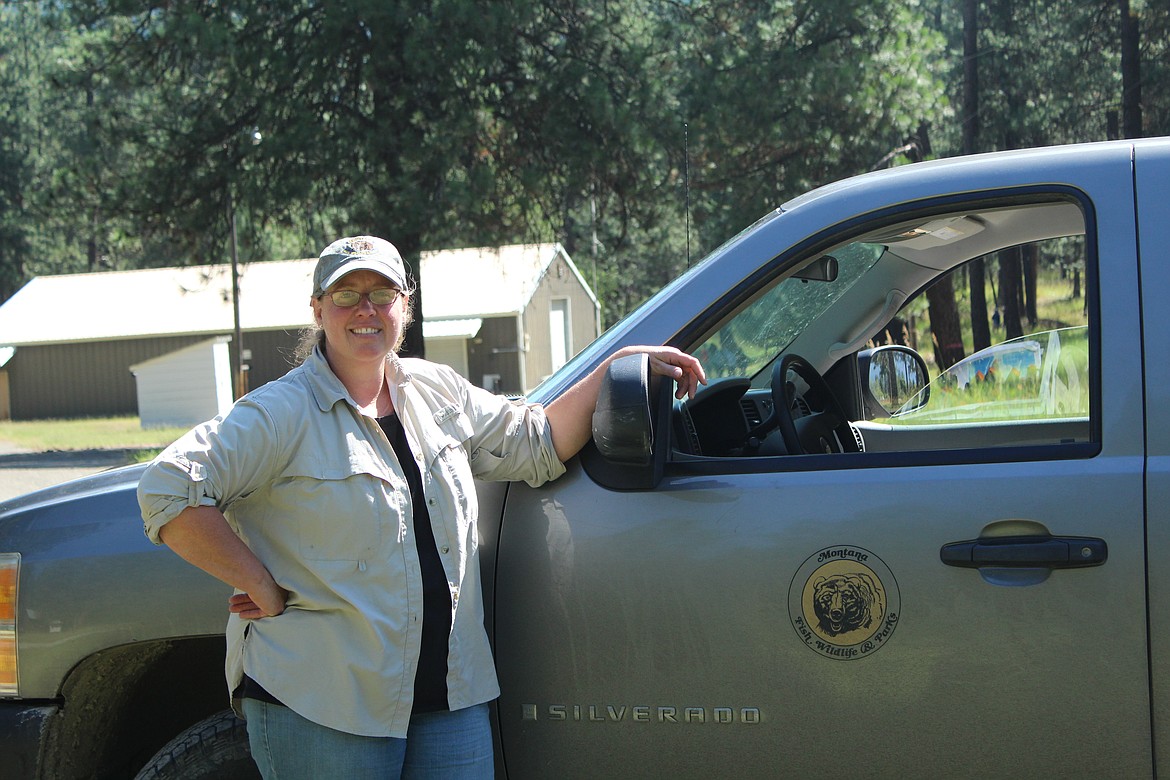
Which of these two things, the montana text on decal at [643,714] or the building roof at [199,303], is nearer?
the montana text on decal at [643,714]

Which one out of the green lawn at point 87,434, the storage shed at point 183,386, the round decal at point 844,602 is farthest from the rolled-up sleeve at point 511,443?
the storage shed at point 183,386

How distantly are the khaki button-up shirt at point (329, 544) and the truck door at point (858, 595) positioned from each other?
7.2 inches

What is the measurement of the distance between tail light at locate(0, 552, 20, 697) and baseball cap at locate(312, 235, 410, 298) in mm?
950

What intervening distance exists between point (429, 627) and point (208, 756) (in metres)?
0.68

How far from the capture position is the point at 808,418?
10.4 feet

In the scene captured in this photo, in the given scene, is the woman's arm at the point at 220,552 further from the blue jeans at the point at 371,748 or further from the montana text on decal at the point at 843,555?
the montana text on decal at the point at 843,555

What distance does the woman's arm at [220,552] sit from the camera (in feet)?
7.30

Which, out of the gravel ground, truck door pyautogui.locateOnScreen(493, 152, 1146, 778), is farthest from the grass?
truck door pyautogui.locateOnScreen(493, 152, 1146, 778)

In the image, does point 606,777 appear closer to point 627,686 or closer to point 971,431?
point 627,686

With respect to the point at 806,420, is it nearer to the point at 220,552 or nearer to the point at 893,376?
the point at 893,376

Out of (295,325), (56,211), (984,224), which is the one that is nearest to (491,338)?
(295,325)

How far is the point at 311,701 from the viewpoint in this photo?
228 centimetres

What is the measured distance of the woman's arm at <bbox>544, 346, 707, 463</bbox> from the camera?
2449 mm

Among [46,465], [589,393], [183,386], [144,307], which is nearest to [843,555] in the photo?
[589,393]
